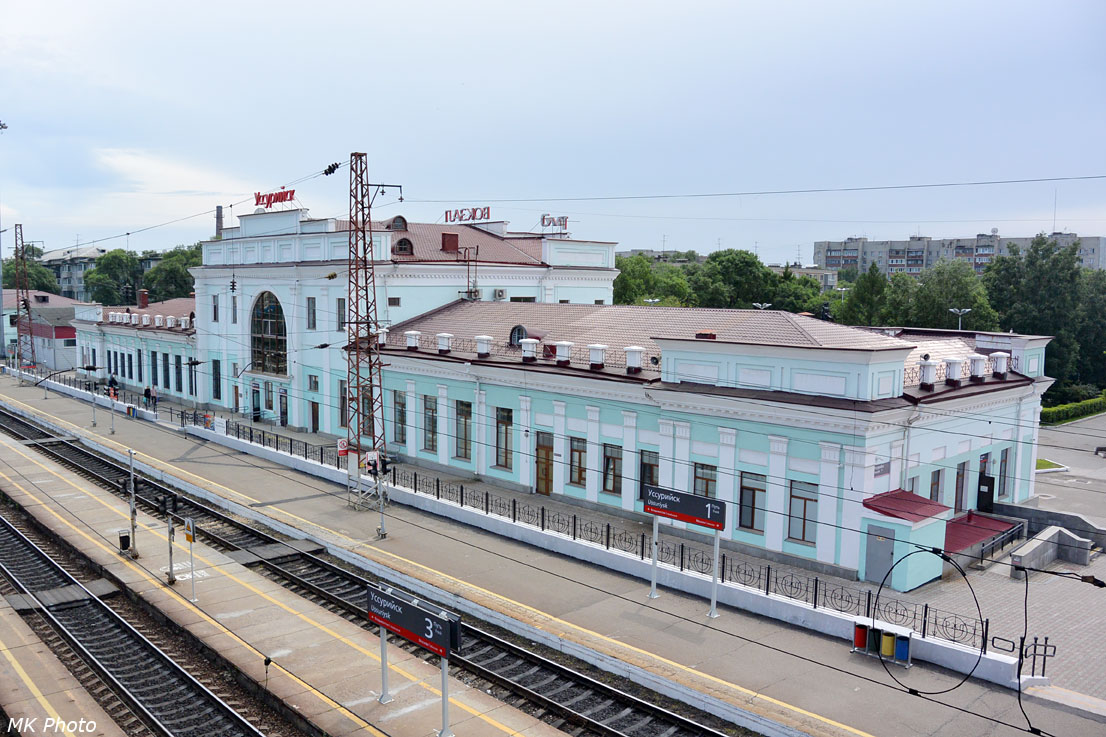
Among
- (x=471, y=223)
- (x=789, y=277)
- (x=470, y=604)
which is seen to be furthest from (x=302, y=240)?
(x=789, y=277)

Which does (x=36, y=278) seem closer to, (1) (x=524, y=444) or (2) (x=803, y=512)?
(1) (x=524, y=444)

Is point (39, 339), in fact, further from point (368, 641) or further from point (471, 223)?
point (368, 641)

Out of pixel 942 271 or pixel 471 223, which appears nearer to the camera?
pixel 471 223

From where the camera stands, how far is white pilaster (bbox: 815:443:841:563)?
2408 cm

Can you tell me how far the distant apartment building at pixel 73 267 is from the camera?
529 feet

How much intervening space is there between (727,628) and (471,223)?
4037 centimetres

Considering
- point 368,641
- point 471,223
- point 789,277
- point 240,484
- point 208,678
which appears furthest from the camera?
point 789,277

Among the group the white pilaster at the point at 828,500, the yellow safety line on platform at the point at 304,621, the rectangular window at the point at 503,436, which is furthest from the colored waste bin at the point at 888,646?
the rectangular window at the point at 503,436

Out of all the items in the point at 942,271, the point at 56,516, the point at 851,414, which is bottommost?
the point at 56,516

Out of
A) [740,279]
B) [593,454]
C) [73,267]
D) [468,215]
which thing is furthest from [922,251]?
[73,267]

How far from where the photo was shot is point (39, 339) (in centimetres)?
8656

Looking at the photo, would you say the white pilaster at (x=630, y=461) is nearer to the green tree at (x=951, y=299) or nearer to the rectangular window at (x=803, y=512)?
the rectangular window at (x=803, y=512)

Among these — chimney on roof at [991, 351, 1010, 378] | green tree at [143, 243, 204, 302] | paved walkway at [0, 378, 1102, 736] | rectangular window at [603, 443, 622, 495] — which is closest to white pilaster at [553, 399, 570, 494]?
rectangular window at [603, 443, 622, 495]

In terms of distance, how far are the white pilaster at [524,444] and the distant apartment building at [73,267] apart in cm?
14949
